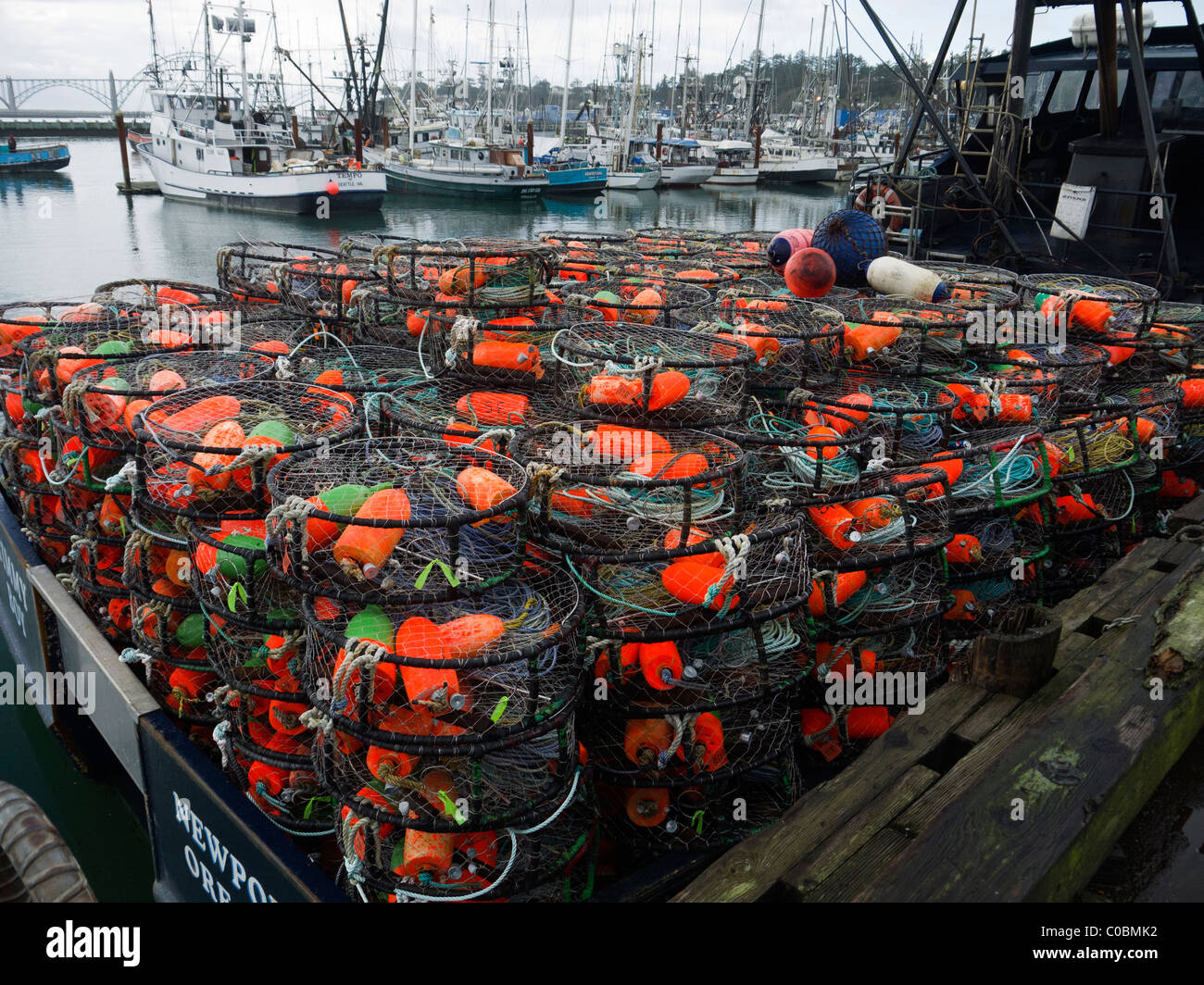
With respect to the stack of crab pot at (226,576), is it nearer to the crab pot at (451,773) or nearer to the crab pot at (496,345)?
the crab pot at (451,773)

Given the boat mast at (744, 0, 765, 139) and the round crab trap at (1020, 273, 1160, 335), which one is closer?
the round crab trap at (1020, 273, 1160, 335)

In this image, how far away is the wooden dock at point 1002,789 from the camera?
7.45ft

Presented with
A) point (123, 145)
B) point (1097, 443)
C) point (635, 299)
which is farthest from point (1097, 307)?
point (123, 145)

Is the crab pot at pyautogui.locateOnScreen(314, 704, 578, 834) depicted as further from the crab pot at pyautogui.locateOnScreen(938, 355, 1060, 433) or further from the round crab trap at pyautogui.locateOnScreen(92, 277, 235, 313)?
the round crab trap at pyautogui.locateOnScreen(92, 277, 235, 313)

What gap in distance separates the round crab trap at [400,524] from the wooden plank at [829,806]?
1.07 metres

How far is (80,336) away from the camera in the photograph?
4.98m

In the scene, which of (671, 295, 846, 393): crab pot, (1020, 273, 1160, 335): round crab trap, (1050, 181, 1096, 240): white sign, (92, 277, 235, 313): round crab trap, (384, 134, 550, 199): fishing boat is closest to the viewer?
(671, 295, 846, 393): crab pot

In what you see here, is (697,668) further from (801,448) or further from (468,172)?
(468,172)

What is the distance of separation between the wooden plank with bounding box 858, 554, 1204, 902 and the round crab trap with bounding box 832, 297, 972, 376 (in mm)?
1891

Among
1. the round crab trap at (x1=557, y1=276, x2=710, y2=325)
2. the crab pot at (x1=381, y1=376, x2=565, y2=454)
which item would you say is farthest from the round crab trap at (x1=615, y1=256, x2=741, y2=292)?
the crab pot at (x1=381, y1=376, x2=565, y2=454)

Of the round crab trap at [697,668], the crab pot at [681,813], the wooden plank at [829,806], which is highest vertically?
the round crab trap at [697,668]

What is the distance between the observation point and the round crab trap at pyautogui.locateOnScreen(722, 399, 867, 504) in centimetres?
353

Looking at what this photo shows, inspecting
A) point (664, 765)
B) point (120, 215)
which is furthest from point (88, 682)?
point (120, 215)

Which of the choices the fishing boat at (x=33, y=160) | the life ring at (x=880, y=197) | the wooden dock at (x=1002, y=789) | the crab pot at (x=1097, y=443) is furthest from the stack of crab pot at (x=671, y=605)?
the fishing boat at (x=33, y=160)
